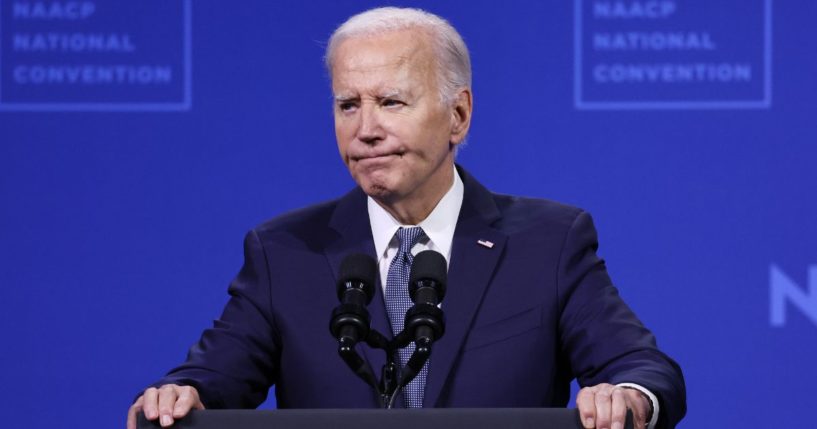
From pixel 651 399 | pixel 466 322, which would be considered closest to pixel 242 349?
pixel 466 322

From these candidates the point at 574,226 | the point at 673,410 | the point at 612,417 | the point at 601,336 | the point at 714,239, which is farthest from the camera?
the point at 714,239

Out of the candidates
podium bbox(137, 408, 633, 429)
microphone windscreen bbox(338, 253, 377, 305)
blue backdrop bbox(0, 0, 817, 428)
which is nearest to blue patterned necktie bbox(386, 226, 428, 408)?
microphone windscreen bbox(338, 253, 377, 305)

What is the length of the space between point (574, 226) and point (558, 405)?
328 millimetres

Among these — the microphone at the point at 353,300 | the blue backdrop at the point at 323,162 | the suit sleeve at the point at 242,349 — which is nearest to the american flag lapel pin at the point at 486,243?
the suit sleeve at the point at 242,349

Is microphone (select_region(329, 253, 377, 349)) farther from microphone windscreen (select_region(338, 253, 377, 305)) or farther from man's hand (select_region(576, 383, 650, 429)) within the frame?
man's hand (select_region(576, 383, 650, 429))

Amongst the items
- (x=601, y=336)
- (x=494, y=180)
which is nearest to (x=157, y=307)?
(x=494, y=180)

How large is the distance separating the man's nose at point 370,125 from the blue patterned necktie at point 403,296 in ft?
0.71

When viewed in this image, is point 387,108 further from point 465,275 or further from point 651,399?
point 651,399

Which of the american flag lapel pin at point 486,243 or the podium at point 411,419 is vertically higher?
the american flag lapel pin at point 486,243

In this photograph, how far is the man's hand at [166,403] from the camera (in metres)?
1.78

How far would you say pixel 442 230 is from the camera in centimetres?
236

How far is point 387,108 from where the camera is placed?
2.23 m

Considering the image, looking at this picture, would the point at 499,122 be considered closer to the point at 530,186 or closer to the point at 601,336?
the point at 530,186

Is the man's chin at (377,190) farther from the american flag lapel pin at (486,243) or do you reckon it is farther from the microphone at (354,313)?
the microphone at (354,313)
